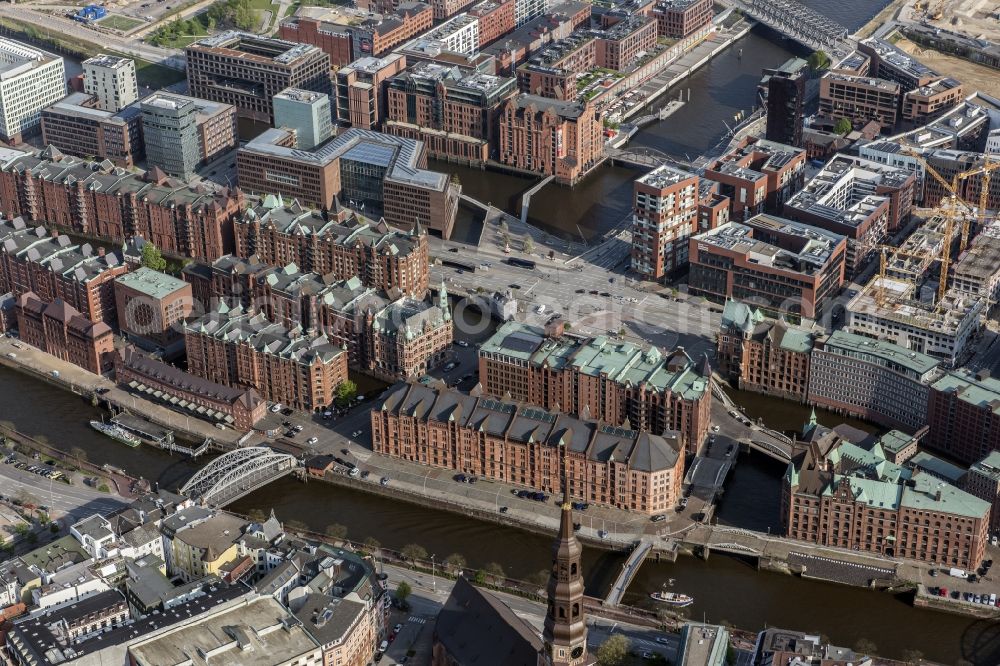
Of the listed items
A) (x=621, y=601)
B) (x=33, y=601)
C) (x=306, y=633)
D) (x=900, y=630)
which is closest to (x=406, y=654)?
(x=306, y=633)

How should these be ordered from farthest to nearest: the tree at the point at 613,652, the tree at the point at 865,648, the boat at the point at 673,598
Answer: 1. the boat at the point at 673,598
2. the tree at the point at 865,648
3. the tree at the point at 613,652

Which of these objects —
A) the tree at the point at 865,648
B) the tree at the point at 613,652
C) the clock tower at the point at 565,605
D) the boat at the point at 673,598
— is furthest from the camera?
the boat at the point at 673,598

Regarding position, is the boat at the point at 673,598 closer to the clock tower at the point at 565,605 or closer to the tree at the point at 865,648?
the tree at the point at 865,648

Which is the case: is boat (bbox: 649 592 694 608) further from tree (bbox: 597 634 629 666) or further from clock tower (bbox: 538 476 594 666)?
clock tower (bbox: 538 476 594 666)

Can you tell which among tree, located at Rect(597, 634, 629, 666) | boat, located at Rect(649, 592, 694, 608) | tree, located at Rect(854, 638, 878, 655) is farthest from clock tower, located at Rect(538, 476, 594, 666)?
tree, located at Rect(854, 638, 878, 655)

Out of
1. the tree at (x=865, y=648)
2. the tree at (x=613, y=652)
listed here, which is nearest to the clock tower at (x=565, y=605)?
the tree at (x=613, y=652)
